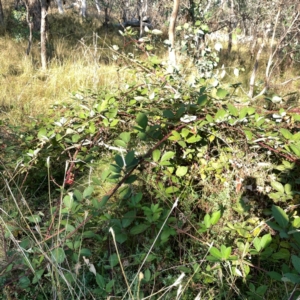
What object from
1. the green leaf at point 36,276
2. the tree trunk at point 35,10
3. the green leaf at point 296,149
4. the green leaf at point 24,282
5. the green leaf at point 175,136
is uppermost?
Answer: the tree trunk at point 35,10

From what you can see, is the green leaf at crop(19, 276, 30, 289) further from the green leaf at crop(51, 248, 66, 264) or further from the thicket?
the green leaf at crop(51, 248, 66, 264)

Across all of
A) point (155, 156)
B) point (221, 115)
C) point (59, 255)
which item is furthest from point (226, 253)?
point (221, 115)

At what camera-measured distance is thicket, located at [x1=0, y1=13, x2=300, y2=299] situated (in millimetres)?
1127

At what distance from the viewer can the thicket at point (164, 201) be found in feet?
3.70

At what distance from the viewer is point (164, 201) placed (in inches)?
57.9

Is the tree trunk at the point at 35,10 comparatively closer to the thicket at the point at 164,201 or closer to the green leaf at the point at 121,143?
the thicket at the point at 164,201

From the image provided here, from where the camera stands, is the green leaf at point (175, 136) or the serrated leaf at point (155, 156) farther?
the green leaf at point (175, 136)

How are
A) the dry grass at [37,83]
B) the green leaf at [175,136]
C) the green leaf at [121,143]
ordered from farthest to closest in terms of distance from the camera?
the dry grass at [37,83], the green leaf at [175,136], the green leaf at [121,143]

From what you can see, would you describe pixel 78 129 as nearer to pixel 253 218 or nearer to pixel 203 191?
pixel 203 191

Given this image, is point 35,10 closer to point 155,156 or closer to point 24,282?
point 155,156

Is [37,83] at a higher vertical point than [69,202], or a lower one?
lower

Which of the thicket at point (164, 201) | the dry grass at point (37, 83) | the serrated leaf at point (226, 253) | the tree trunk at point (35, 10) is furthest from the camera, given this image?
the tree trunk at point (35, 10)

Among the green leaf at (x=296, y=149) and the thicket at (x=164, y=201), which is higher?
the green leaf at (x=296, y=149)

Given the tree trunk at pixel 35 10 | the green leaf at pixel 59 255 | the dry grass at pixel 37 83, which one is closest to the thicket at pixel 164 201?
the green leaf at pixel 59 255
